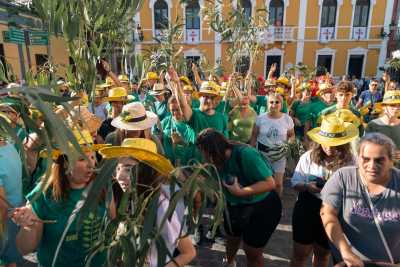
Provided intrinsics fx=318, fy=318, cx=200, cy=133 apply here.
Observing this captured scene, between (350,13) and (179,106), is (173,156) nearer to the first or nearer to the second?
(179,106)

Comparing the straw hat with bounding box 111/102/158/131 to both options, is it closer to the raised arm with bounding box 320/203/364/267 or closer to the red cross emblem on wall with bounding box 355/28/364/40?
the raised arm with bounding box 320/203/364/267

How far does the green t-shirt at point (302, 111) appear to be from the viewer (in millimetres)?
5285

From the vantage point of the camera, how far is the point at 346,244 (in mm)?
1997

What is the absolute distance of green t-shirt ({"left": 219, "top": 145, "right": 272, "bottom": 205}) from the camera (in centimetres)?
243

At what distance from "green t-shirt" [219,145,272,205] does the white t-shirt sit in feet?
5.65

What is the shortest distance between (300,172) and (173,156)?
146 cm

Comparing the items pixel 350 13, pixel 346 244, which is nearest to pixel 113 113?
pixel 346 244

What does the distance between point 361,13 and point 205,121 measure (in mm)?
23256

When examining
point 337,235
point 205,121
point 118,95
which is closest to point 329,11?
point 205,121

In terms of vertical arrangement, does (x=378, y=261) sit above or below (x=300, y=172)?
below

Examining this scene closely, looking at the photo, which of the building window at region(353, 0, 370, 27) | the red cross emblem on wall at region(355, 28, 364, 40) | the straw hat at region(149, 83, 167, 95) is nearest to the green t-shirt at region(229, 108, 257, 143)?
the straw hat at region(149, 83, 167, 95)

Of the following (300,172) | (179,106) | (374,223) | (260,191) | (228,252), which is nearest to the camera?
(374,223)

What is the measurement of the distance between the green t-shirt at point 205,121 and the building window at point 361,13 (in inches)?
890

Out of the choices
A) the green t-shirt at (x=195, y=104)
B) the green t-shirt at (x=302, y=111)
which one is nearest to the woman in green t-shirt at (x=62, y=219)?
the green t-shirt at (x=195, y=104)
